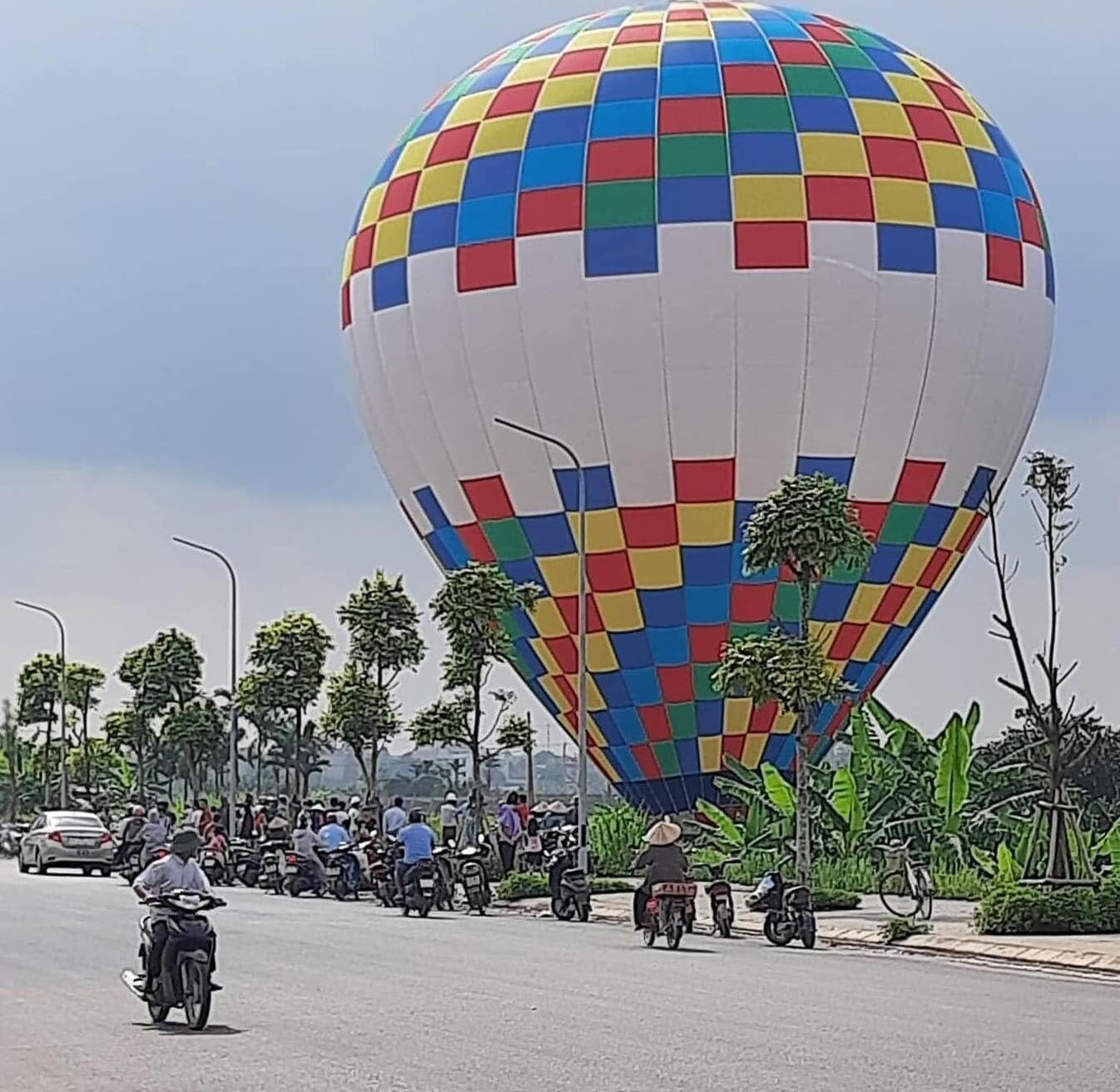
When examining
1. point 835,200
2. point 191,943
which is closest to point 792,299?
point 835,200

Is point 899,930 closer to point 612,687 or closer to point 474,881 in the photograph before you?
point 474,881

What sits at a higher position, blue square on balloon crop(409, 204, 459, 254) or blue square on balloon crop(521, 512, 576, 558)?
blue square on balloon crop(409, 204, 459, 254)

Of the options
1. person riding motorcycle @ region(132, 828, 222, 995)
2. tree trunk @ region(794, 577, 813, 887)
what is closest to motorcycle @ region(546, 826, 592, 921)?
tree trunk @ region(794, 577, 813, 887)

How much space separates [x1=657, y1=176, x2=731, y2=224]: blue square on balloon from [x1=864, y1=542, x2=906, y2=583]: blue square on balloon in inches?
219

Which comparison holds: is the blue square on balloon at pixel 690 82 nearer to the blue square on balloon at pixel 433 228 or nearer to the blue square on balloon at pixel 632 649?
the blue square on balloon at pixel 433 228

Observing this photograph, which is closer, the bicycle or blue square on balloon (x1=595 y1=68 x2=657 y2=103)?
the bicycle

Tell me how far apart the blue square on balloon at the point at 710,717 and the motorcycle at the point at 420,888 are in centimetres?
725

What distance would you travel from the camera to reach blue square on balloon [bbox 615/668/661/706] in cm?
3200

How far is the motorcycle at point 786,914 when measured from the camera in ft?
70.3

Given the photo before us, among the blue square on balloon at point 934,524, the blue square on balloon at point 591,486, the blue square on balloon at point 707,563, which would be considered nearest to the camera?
the blue square on balloon at point 707,563

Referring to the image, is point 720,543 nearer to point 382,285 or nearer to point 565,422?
point 565,422

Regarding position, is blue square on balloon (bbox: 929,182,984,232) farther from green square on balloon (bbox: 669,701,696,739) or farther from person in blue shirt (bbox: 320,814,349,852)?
person in blue shirt (bbox: 320,814,349,852)

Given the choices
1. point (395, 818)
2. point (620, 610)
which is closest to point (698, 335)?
point (620, 610)

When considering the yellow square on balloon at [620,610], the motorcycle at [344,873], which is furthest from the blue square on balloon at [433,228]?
the motorcycle at [344,873]
